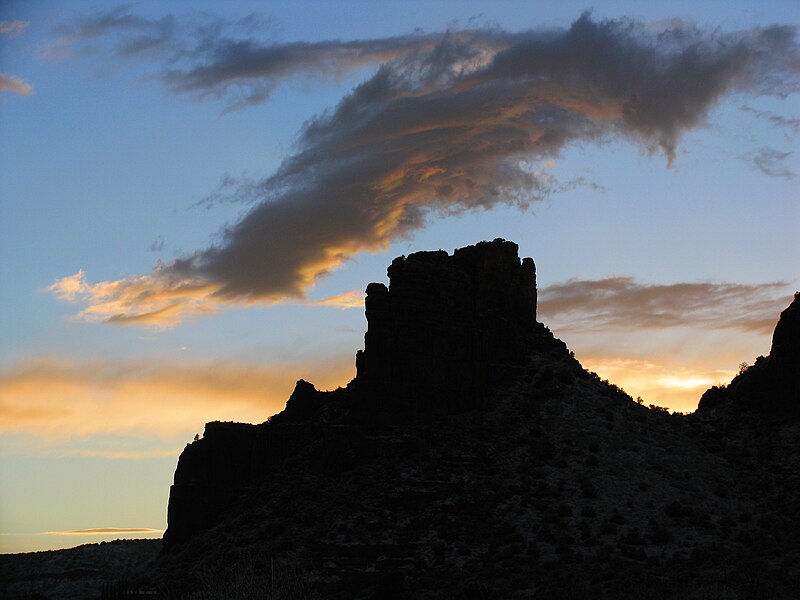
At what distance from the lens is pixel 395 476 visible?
88875 mm

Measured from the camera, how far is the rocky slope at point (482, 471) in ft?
256

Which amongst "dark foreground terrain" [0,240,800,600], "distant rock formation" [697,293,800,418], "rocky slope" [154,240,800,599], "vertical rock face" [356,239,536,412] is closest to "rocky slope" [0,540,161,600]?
"dark foreground terrain" [0,240,800,600]

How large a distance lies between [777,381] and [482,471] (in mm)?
25112

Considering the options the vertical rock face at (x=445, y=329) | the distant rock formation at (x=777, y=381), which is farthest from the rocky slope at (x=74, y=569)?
the distant rock formation at (x=777, y=381)

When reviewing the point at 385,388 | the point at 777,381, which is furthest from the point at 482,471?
the point at 777,381

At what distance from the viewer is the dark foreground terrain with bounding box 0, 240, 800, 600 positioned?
77500mm

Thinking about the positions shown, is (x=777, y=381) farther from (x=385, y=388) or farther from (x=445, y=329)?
(x=385, y=388)

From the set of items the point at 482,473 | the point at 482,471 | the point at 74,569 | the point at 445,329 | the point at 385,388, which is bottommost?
the point at 74,569

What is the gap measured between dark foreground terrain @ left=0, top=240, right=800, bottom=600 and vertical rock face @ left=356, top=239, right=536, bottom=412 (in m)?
0.16

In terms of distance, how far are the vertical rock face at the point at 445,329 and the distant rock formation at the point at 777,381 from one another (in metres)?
17.8

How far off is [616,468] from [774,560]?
17683 mm

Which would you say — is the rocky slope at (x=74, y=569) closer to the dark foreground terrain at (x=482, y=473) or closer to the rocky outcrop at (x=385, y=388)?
the rocky outcrop at (x=385, y=388)

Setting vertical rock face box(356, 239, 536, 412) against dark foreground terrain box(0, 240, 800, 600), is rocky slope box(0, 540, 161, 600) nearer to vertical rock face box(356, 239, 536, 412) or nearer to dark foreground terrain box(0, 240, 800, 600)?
dark foreground terrain box(0, 240, 800, 600)

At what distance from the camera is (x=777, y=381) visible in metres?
96.1
